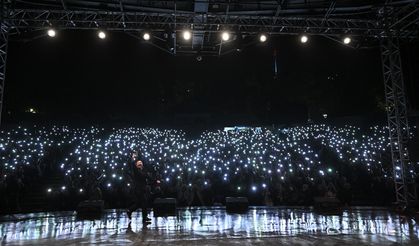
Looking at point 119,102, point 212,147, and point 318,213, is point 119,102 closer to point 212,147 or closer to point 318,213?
point 212,147

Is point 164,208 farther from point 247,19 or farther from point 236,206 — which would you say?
point 247,19

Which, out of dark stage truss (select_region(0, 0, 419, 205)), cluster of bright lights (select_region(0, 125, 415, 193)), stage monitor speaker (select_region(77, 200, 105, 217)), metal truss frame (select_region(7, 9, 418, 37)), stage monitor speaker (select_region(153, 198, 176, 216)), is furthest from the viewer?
cluster of bright lights (select_region(0, 125, 415, 193))

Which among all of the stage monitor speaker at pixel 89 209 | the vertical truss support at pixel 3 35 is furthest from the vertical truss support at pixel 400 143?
the vertical truss support at pixel 3 35

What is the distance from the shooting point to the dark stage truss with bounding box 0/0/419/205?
1238 centimetres

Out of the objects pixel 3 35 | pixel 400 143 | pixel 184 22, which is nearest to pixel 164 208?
pixel 184 22

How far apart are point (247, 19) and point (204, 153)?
8.86m

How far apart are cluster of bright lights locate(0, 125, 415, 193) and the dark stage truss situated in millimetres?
3204

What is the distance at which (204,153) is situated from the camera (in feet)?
64.7

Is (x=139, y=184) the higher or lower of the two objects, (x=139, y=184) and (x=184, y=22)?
the lower

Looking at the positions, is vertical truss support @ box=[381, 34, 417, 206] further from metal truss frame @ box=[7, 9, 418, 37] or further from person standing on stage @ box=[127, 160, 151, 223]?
person standing on stage @ box=[127, 160, 151, 223]

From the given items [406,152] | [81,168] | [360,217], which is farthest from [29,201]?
[406,152]

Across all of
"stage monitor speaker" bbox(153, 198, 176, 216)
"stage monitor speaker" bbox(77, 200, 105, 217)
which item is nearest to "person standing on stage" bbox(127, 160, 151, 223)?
"stage monitor speaker" bbox(153, 198, 176, 216)

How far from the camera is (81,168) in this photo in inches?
627

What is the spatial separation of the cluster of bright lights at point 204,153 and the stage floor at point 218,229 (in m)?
3.44
